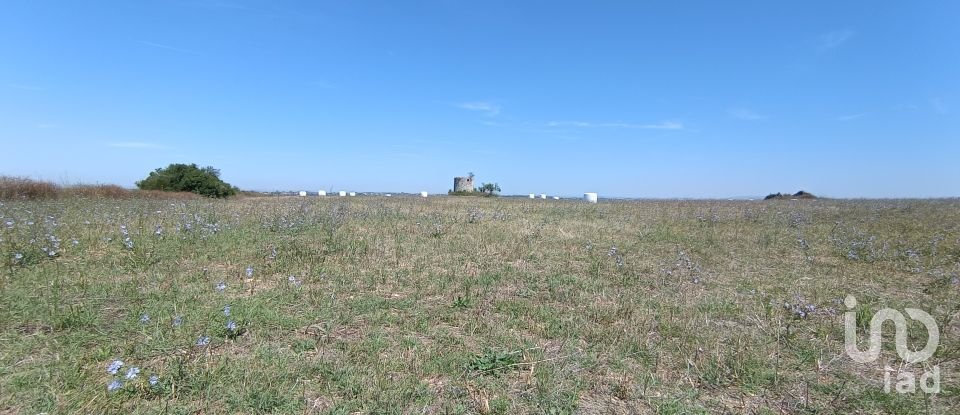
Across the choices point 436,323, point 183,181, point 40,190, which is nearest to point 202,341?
point 436,323

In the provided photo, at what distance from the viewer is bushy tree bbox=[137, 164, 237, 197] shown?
26.8 meters

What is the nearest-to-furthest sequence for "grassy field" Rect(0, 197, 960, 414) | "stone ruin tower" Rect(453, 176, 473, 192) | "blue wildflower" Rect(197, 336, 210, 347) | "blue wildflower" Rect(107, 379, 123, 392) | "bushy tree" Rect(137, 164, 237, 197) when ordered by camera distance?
"blue wildflower" Rect(107, 379, 123, 392)
"grassy field" Rect(0, 197, 960, 414)
"blue wildflower" Rect(197, 336, 210, 347)
"bushy tree" Rect(137, 164, 237, 197)
"stone ruin tower" Rect(453, 176, 473, 192)

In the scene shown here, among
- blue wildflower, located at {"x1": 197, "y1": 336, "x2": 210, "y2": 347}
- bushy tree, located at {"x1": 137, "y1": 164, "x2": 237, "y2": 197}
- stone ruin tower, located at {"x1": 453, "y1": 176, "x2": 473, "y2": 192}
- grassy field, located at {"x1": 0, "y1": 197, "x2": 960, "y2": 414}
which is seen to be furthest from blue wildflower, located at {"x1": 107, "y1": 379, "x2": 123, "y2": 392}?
stone ruin tower, located at {"x1": 453, "y1": 176, "x2": 473, "y2": 192}

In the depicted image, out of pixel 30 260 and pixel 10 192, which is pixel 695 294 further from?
pixel 10 192

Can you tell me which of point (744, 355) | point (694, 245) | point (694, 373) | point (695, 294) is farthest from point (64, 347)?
point (694, 245)

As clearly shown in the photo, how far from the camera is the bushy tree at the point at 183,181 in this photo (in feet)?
88.1

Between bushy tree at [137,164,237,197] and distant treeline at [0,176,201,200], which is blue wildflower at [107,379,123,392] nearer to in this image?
distant treeline at [0,176,201,200]

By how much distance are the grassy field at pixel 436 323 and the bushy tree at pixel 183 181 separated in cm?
2015

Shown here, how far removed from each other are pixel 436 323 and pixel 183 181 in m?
28.4

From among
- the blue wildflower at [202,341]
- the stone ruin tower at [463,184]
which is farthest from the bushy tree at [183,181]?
the blue wildflower at [202,341]

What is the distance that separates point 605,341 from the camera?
13.4ft

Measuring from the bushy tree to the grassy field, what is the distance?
66.1ft

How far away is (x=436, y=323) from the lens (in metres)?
4.43

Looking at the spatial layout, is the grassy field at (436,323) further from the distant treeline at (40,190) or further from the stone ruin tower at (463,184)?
the stone ruin tower at (463,184)
